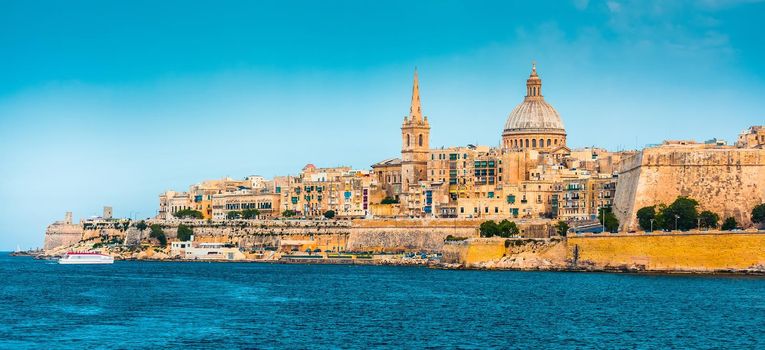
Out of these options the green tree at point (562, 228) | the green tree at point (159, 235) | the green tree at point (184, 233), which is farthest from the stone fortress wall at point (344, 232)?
the green tree at point (562, 228)

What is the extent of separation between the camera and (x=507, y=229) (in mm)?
71750

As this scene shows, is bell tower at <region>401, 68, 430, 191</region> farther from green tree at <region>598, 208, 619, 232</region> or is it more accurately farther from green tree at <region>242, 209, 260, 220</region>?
green tree at <region>598, 208, 619, 232</region>

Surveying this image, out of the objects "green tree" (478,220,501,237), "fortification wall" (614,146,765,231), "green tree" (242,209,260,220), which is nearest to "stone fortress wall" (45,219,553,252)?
"green tree" (478,220,501,237)

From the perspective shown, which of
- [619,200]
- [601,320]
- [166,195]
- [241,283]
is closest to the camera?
[601,320]

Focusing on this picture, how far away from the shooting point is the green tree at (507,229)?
234 feet

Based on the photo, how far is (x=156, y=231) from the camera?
93.8 m

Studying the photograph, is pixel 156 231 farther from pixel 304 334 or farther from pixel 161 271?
pixel 304 334

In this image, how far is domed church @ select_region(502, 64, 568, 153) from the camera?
93562 millimetres

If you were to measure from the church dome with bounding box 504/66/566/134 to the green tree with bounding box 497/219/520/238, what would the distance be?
20.7 metres

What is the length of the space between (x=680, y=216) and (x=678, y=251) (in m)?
6.15

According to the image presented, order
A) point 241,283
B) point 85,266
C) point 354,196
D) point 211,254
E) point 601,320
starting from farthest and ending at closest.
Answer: point 354,196 < point 211,254 < point 85,266 < point 241,283 < point 601,320

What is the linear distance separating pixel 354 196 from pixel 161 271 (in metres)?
25.9

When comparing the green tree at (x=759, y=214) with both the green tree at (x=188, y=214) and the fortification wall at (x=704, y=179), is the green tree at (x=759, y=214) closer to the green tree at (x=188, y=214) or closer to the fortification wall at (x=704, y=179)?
the fortification wall at (x=704, y=179)

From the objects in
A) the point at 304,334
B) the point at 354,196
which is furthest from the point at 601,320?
the point at 354,196
